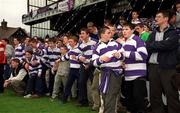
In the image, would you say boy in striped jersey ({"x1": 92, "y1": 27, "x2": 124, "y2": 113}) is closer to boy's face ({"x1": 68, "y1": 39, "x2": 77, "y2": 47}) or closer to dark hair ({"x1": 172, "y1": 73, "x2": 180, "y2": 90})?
dark hair ({"x1": 172, "y1": 73, "x2": 180, "y2": 90})

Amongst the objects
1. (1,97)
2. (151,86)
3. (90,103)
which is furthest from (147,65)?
(1,97)

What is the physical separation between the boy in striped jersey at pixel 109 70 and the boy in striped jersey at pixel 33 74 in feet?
16.1

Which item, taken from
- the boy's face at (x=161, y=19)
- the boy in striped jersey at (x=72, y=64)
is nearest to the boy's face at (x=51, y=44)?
the boy in striped jersey at (x=72, y=64)

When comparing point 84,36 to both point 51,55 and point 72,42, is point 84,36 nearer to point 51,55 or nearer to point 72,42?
point 72,42

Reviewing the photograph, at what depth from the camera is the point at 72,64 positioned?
412 inches

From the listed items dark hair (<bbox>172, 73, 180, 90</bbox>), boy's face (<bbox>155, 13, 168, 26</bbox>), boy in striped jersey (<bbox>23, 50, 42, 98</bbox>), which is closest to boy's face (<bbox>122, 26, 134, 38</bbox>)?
boy's face (<bbox>155, 13, 168, 26</bbox>)

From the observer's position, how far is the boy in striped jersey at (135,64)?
7.46 metres

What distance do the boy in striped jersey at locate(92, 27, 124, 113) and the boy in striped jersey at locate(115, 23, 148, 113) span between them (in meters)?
0.15

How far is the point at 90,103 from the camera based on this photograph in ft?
33.4

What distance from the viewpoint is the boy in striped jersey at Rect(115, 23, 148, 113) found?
746 centimetres

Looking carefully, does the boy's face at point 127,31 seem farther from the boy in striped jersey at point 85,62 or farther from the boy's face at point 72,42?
the boy's face at point 72,42

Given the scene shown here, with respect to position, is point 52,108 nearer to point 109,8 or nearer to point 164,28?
point 164,28

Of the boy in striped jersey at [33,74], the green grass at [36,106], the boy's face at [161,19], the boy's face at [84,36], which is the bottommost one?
the green grass at [36,106]

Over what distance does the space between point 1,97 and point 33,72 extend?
1.21 m
